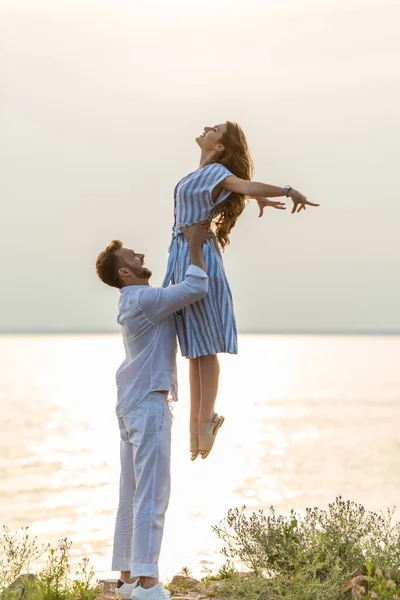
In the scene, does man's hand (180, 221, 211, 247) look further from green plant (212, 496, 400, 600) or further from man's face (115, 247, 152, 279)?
green plant (212, 496, 400, 600)

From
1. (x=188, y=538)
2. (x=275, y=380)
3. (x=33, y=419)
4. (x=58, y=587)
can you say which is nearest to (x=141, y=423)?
(x=58, y=587)

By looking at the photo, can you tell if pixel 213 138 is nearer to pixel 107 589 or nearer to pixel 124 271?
pixel 124 271

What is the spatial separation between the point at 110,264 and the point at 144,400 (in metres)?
1.00

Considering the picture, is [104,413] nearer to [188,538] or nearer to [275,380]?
[188,538]

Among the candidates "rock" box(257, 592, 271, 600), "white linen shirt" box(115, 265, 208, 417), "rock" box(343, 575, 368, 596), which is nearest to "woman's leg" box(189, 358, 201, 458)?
"white linen shirt" box(115, 265, 208, 417)

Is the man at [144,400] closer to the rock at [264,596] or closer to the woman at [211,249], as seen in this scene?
the woman at [211,249]

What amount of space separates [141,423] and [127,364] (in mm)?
466

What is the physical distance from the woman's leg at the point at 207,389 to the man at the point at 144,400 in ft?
0.84

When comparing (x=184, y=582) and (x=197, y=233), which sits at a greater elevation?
(x=197, y=233)

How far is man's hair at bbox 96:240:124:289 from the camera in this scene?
24.5 feet

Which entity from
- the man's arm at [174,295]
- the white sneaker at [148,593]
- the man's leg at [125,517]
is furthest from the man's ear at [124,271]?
the white sneaker at [148,593]

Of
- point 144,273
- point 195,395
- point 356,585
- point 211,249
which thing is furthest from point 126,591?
point 211,249

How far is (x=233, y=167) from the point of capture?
8031 millimetres

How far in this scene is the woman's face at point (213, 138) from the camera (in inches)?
316
